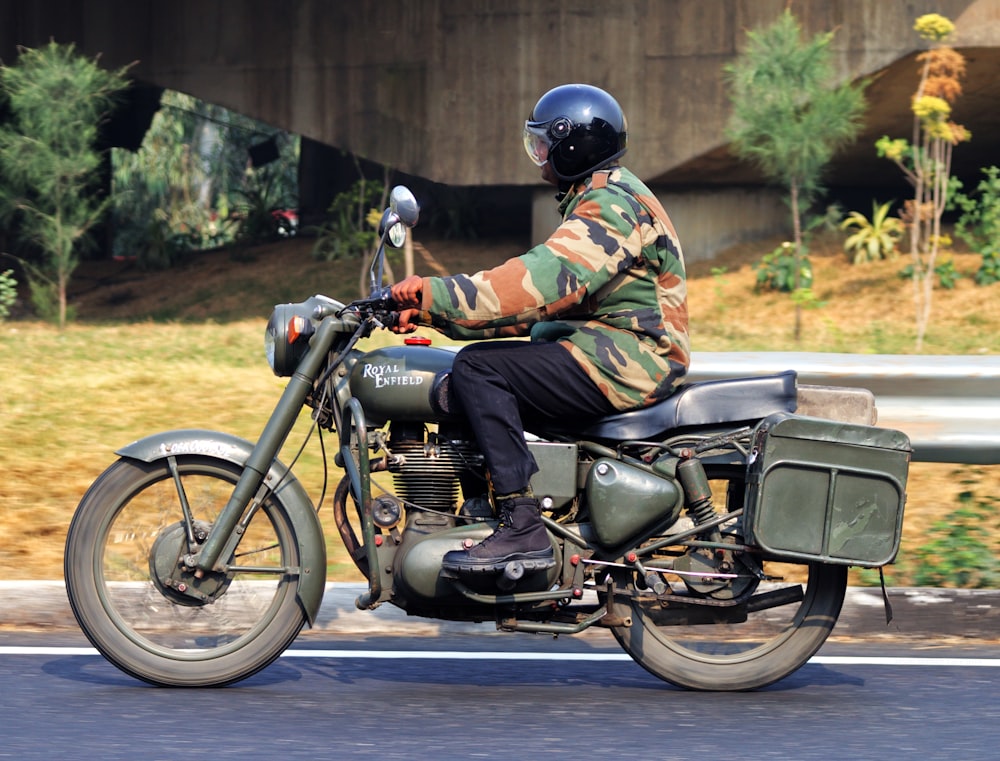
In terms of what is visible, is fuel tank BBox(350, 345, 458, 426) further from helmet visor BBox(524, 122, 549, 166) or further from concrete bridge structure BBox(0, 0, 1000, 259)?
concrete bridge structure BBox(0, 0, 1000, 259)

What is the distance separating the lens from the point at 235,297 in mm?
22391

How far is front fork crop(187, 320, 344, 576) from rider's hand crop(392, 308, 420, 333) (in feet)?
1.05

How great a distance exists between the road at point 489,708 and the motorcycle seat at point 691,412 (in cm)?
82

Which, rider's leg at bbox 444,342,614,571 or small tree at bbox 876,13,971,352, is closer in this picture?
rider's leg at bbox 444,342,614,571

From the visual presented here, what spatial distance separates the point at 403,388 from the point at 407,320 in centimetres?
27

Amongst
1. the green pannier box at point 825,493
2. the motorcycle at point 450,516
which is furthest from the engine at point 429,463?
the green pannier box at point 825,493

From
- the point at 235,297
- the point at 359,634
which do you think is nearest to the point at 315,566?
the point at 359,634

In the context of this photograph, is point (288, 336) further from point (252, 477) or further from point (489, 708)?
point (489, 708)

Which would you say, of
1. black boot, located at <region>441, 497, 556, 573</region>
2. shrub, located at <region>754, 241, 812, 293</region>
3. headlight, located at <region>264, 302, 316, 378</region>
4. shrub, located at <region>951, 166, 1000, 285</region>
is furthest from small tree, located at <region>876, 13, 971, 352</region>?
headlight, located at <region>264, 302, 316, 378</region>

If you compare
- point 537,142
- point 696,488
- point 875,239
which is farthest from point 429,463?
point 875,239

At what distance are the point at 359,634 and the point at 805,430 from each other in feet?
6.40

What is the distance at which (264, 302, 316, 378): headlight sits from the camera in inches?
190

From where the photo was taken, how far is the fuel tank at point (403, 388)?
15.7 feet

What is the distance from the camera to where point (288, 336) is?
484 cm
